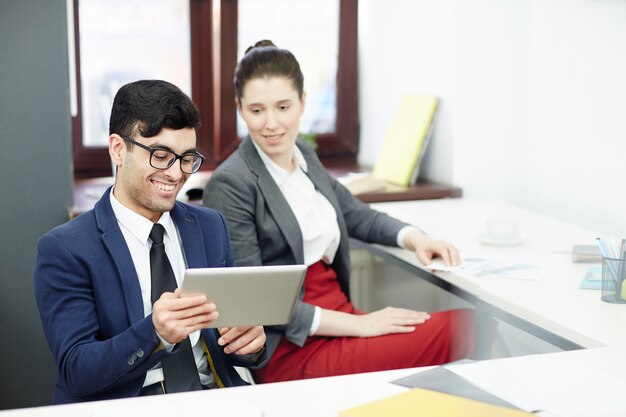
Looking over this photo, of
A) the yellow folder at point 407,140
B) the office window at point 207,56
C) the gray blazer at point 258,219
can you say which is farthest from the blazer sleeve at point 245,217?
the office window at point 207,56

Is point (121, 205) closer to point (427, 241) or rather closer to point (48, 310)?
point (48, 310)

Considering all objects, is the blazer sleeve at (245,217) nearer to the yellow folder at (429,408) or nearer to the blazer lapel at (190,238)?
the blazer lapel at (190,238)

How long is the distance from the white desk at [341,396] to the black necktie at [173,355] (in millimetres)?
308

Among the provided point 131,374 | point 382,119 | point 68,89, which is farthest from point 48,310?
point 382,119

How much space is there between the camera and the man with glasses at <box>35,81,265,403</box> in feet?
5.66

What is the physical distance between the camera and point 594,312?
202 centimetres

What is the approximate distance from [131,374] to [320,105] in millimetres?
2400

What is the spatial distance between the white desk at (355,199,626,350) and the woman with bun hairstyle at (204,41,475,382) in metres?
0.17

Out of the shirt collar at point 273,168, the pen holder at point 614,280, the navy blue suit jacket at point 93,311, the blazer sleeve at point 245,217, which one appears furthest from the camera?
the shirt collar at point 273,168

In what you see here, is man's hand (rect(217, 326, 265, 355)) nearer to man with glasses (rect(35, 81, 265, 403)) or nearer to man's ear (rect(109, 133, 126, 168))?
man with glasses (rect(35, 81, 265, 403))

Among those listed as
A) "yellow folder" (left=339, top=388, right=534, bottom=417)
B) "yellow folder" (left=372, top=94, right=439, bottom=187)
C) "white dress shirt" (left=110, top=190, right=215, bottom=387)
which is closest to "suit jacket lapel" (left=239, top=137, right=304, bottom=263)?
"white dress shirt" (left=110, top=190, right=215, bottom=387)

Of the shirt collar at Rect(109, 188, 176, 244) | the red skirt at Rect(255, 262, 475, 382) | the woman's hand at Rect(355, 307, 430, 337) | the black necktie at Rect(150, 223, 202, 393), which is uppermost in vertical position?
the shirt collar at Rect(109, 188, 176, 244)

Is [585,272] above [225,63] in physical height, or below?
below

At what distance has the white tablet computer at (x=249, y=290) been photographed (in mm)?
1609
